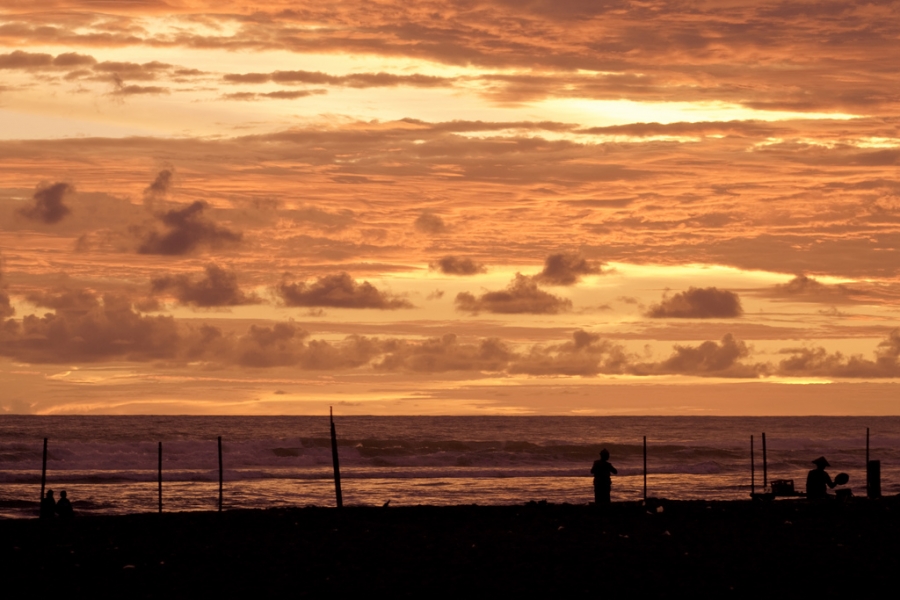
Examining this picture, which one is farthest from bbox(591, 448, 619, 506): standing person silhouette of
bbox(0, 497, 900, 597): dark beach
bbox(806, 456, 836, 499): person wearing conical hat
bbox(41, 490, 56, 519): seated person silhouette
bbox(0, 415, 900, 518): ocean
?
bbox(41, 490, 56, 519): seated person silhouette

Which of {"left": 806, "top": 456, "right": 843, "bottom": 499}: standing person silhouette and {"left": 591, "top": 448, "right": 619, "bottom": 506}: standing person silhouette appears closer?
{"left": 591, "top": 448, "right": 619, "bottom": 506}: standing person silhouette

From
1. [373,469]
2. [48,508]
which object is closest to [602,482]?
[48,508]

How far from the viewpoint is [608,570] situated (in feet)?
58.0

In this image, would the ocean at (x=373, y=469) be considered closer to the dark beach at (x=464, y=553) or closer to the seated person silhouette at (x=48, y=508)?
the seated person silhouette at (x=48, y=508)

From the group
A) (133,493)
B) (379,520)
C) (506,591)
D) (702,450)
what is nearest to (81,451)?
(133,493)

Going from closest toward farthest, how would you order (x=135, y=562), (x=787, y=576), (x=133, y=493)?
(x=787, y=576)
(x=135, y=562)
(x=133, y=493)

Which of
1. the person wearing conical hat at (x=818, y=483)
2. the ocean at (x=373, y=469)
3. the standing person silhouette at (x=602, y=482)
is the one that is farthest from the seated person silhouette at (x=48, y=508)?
the person wearing conical hat at (x=818, y=483)

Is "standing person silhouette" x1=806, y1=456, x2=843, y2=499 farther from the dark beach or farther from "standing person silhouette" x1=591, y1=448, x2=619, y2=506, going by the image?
"standing person silhouette" x1=591, y1=448, x2=619, y2=506

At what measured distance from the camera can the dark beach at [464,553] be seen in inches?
648

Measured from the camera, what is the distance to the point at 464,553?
65.2 ft

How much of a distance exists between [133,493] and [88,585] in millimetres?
31675

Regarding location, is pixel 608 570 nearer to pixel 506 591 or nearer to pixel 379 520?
pixel 506 591

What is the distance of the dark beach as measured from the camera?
1647 cm

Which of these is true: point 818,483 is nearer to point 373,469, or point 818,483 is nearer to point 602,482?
point 602,482
